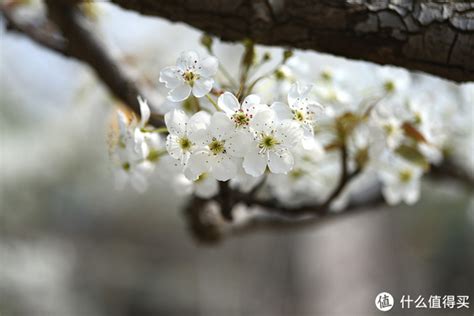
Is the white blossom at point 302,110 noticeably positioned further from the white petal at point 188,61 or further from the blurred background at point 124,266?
the blurred background at point 124,266

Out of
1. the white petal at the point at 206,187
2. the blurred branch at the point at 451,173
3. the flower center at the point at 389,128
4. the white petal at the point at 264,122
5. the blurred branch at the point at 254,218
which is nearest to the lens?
the white petal at the point at 264,122

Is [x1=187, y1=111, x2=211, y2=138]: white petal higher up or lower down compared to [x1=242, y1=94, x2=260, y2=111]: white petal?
lower down

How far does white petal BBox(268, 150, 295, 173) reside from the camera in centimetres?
66

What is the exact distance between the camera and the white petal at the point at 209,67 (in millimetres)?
660

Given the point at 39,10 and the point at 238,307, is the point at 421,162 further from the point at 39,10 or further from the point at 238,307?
the point at 238,307

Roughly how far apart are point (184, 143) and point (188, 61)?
0.32 feet

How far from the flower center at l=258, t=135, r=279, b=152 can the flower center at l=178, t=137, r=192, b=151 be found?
0.28 feet

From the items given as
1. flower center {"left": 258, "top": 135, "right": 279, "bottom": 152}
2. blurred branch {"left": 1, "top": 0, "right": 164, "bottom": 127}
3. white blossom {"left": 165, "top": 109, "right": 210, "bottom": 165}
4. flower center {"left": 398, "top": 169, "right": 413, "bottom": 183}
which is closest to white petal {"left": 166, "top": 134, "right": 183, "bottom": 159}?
white blossom {"left": 165, "top": 109, "right": 210, "bottom": 165}

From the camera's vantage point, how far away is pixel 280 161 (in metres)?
0.66

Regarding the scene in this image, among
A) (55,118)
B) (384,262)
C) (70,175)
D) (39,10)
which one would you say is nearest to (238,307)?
(384,262)

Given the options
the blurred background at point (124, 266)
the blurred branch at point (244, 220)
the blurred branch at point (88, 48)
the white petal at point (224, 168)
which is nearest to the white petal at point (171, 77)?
the white petal at point (224, 168)

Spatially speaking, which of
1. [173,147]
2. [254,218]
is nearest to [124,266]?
[254,218]

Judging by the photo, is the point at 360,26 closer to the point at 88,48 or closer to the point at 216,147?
the point at 216,147

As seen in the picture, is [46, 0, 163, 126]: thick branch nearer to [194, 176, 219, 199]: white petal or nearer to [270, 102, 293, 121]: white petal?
[194, 176, 219, 199]: white petal
